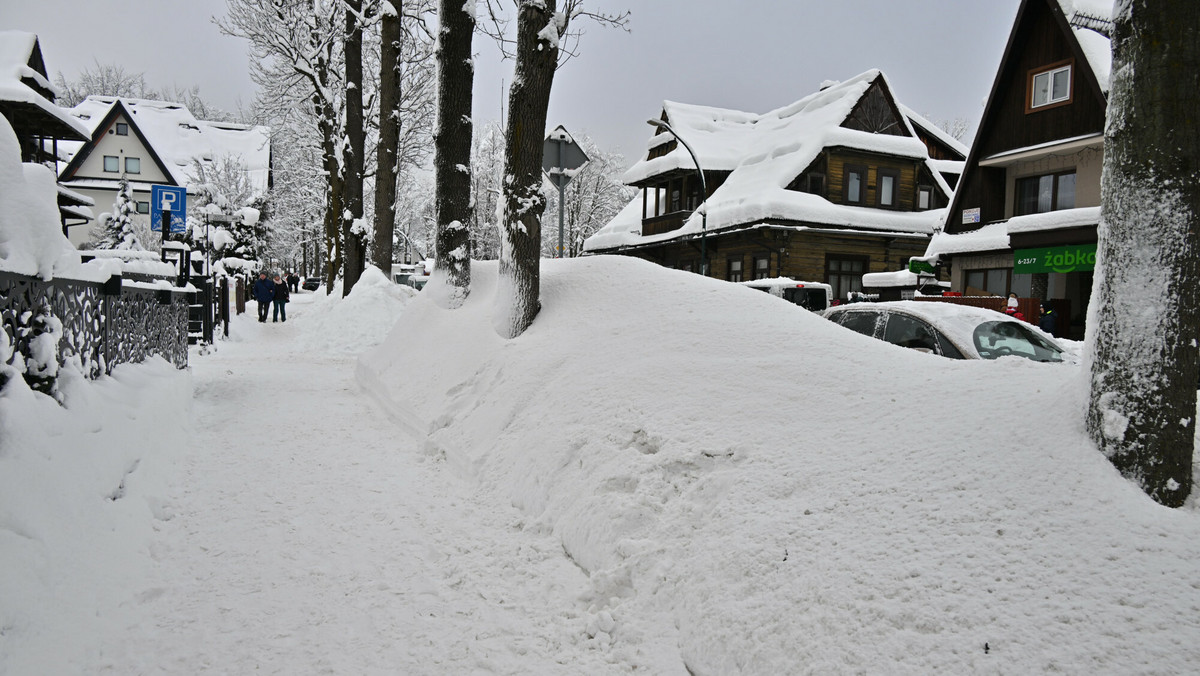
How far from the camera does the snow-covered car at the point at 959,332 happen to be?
734 centimetres

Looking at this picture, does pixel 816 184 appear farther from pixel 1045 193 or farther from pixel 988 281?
pixel 1045 193

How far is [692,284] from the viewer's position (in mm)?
6082

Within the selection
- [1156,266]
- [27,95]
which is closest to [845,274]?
[1156,266]

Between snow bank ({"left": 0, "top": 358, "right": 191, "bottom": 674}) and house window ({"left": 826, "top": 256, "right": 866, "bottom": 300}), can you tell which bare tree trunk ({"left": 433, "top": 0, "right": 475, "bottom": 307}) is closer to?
snow bank ({"left": 0, "top": 358, "right": 191, "bottom": 674})

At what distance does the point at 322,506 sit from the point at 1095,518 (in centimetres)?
426

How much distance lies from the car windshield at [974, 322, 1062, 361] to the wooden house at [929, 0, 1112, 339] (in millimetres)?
11556

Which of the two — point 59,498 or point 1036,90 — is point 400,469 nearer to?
point 59,498

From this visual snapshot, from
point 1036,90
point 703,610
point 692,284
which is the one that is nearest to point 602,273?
point 692,284

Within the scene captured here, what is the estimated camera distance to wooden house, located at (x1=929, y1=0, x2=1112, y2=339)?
17.6 meters

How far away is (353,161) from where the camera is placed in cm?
1933

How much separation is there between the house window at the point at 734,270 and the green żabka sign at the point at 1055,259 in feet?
37.7

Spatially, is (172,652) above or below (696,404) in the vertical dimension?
below

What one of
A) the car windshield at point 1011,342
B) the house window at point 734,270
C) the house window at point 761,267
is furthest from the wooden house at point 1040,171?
the car windshield at point 1011,342

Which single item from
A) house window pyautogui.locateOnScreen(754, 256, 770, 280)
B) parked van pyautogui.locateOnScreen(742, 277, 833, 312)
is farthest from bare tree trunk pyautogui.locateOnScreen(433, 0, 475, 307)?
house window pyautogui.locateOnScreen(754, 256, 770, 280)
